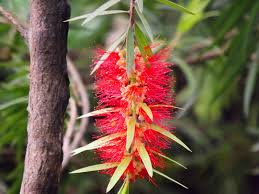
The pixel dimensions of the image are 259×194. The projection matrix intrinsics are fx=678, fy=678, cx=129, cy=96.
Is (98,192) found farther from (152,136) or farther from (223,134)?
(152,136)

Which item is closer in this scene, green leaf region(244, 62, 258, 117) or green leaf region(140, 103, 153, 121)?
green leaf region(140, 103, 153, 121)

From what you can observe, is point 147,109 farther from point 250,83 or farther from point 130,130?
point 250,83

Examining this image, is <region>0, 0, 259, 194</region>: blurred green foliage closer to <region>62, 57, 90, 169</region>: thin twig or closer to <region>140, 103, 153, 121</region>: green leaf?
<region>62, 57, 90, 169</region>: thin twig

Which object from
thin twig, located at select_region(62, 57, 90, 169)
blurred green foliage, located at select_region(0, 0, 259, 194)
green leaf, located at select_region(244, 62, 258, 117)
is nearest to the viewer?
thin twig, located at select_region(62, 57, 90, 169)

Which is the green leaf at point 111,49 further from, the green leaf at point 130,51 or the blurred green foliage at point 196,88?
the blurred green foliage at point 196,88

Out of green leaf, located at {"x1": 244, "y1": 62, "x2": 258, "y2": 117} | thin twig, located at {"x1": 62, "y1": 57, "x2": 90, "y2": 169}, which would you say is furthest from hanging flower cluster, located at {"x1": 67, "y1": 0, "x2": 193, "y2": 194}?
green leaf, located at {"x1": 244, "y1": 62, "x2": 258, "y2": 117}

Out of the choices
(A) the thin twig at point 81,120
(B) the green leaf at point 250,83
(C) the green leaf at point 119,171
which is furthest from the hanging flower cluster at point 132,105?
(B) the green leaf at point 250,83

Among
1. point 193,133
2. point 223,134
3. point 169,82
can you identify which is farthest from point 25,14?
point 223,134

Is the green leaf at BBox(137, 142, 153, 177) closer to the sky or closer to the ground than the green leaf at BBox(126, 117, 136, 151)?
closer to the ground

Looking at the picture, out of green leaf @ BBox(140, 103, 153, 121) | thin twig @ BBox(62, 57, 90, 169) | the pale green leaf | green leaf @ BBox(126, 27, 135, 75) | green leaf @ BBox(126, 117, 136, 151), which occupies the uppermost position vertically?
green leaf @ BBox(126, 27, 135, 75)
